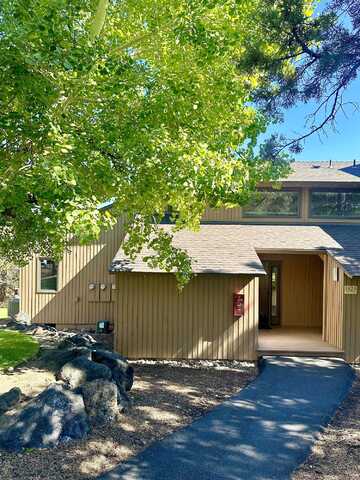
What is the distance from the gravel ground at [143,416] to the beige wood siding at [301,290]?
4.71m

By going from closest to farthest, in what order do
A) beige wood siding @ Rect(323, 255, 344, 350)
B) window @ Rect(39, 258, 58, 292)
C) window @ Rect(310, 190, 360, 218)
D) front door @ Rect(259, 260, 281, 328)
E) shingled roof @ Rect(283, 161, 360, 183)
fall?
beige wood siding @ Rect(323, 255, 344, 350), shingled roof @ Rect(283, 161, 360, 183), window @ Rect(310, 190, 360, 218), front door @ Rect(259, 260, 281, 328), window @ Rect(39, 258, 58, 292)

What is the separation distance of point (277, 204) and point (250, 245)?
2.66 m

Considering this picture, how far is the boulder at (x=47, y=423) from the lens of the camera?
16.0ft

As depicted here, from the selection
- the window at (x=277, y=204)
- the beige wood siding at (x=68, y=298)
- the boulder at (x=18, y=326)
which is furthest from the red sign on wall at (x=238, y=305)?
the boulder at (x=18, y=326)

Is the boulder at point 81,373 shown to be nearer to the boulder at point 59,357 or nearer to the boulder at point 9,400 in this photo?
the boulder at point 9,400

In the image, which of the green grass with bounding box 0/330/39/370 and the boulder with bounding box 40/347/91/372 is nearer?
the boulder with bounding box 40/347/91/372

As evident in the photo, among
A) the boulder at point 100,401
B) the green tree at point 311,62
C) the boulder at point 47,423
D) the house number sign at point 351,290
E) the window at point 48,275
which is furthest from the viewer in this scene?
the window at point 48,275

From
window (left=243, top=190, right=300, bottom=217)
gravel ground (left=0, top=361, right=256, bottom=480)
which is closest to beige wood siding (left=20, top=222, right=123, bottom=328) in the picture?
gravel ground (left=0, top=361, right=256, bottom=480)

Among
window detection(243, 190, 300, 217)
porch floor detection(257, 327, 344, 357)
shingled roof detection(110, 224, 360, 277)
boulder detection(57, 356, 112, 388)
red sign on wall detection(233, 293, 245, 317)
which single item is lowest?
porch floor detection(257, 327, 344, 357)

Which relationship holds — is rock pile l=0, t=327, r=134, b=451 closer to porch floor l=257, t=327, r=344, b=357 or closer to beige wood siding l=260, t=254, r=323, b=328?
porch floor l=257, t=327, r=344, b=357

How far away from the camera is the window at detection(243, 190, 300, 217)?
1323cm

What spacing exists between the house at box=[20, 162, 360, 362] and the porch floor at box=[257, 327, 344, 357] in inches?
1.2

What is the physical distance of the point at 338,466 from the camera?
4590mm

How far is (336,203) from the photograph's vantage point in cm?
1328
